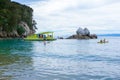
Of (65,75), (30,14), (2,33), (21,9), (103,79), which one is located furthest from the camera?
(30,14)

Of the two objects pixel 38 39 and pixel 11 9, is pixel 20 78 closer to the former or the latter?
pixel 38 39

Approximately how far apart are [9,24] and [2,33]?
591cm

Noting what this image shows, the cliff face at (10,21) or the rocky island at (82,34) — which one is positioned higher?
the cliff face at (10,21)

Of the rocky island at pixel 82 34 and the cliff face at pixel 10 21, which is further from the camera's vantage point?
the rocky island at pixel 82 34

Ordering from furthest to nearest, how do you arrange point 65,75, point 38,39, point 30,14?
point 30,14 → point 38,39 → point 65,75

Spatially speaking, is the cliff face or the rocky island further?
the rocky island

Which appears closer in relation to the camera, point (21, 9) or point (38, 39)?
point (38, 39)

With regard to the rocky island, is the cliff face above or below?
above

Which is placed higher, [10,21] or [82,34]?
[10,21]

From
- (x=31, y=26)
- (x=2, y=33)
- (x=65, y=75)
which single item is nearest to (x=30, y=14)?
(x=31, y=26)

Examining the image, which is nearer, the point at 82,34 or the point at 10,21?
the point at 10,21

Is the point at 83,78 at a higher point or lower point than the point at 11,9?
lower

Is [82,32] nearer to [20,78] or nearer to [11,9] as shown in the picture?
[11,9]

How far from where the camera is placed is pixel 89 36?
625ft
